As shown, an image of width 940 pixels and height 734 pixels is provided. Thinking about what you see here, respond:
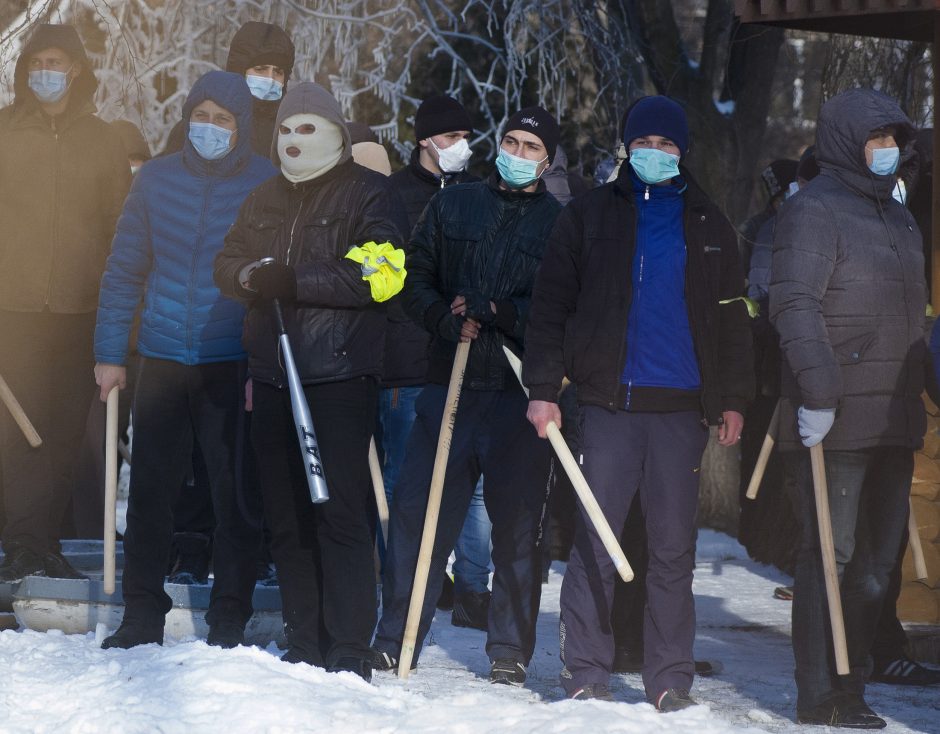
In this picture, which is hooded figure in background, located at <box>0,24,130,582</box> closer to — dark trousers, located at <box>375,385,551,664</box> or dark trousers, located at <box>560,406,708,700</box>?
dark trousers, located at <box>375,385,551,664</box>

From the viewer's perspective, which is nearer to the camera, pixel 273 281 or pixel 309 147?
pixel 273 281

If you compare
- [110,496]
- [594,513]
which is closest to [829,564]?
[594,513]

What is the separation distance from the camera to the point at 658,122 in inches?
228

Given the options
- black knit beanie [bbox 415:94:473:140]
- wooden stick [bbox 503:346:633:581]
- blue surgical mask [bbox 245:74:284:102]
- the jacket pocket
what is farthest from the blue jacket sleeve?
wooden stick [bbox 503:346:633:581]

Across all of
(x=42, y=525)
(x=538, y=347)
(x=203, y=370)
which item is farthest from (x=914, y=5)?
(x=42, y=525)

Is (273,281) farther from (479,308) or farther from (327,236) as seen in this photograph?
(479,308)

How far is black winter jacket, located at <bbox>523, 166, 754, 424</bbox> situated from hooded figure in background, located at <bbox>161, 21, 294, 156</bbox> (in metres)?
2.17

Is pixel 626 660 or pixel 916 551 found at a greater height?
pixel 916 551

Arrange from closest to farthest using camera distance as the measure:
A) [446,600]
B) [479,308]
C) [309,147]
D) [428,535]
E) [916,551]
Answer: [309,147] < [428,535] < [479,308] < [916,551] < [446,600]

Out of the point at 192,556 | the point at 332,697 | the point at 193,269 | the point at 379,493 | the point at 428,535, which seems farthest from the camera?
the point at 192,556

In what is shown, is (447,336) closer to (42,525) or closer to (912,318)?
(912,318)

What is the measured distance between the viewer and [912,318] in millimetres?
5887

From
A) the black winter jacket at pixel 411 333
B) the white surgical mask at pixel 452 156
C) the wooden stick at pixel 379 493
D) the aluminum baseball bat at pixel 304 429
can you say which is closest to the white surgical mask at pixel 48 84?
the black winter jacket at pixel 411 333

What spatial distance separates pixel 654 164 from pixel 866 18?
275 centimetres
